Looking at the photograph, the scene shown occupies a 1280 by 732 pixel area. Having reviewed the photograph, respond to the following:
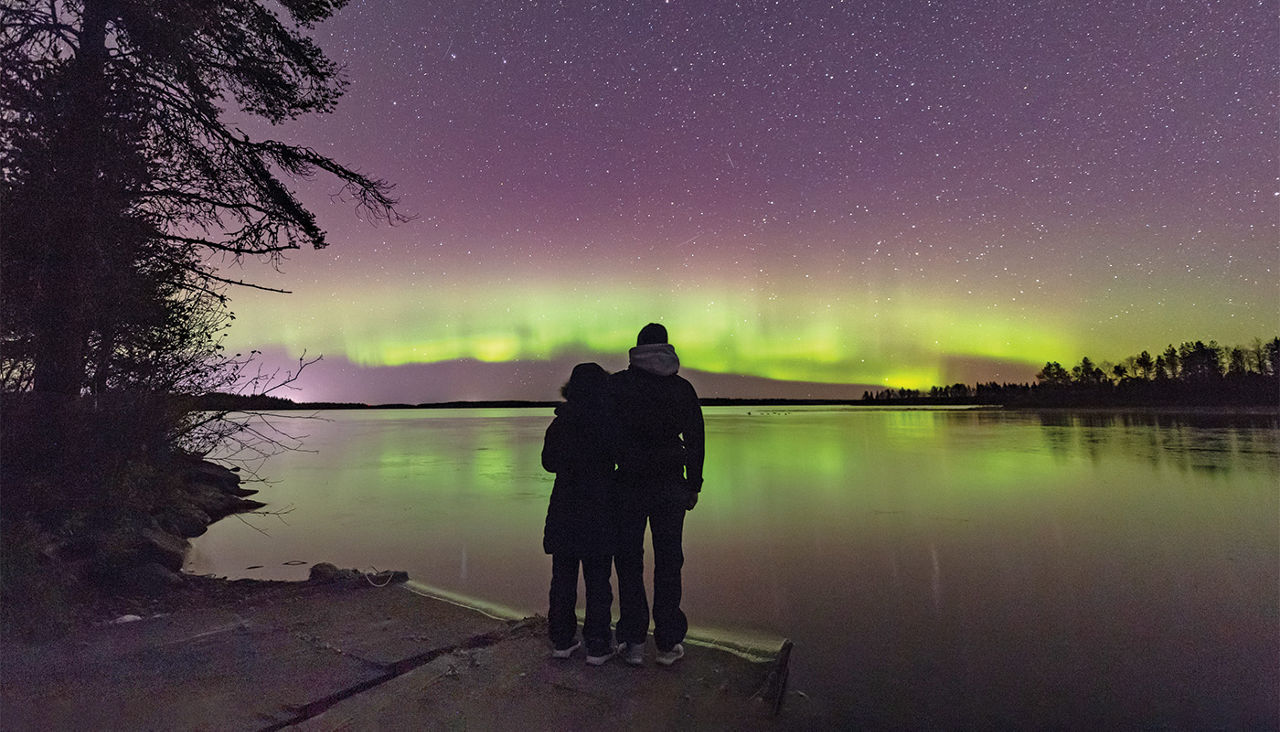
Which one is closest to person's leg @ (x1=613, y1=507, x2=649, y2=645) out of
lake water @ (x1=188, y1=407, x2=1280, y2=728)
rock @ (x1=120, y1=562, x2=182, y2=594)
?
lake water @ (x1=188, y1=407, x2=1280, y2=728)

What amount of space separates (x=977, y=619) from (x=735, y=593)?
288 cm

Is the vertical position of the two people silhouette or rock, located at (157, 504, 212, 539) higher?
the two people silhouette

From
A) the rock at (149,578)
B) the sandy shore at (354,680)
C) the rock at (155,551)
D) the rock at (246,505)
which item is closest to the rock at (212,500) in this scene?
the rock at (246,505)

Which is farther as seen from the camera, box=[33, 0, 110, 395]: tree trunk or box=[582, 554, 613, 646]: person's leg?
box=[33, 0, 110, 395]: tree trunk

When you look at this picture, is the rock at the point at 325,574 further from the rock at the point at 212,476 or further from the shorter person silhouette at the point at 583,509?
the rock at the point at 212,476

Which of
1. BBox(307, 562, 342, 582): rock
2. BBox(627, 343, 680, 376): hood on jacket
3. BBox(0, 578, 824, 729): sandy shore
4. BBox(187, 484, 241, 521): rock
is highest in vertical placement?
BBox(627, 343, 680, 376): hood on jacket

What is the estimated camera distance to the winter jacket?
13.8ft

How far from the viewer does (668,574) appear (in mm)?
4266

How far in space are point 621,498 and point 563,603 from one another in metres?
0.85

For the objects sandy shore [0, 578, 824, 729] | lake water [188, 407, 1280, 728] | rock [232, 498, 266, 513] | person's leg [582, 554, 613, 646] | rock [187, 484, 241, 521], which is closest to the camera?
sandy shore [0, 578, 824, 729]

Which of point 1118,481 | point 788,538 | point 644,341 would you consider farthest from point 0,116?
point 1118,481

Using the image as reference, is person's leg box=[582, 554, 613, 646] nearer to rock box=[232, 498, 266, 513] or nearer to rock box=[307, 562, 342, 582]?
rock box=[307, 562, 342, 582]

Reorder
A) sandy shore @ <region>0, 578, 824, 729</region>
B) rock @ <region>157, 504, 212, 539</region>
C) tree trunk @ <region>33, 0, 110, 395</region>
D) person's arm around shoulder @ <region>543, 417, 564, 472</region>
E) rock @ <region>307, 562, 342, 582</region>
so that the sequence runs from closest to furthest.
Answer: sandy shore @ <region>0, 578, 824, 729</region>, person's arm around shoulder @ <region>543, 417, 564, 472</region>, tree trunk @ <region>33, 0, 110, 395</region>, rock @ <region>307, 562, 342, 582</region>, rock @ <region>157, 504, 212, 539</region>

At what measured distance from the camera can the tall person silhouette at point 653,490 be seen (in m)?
4.21
